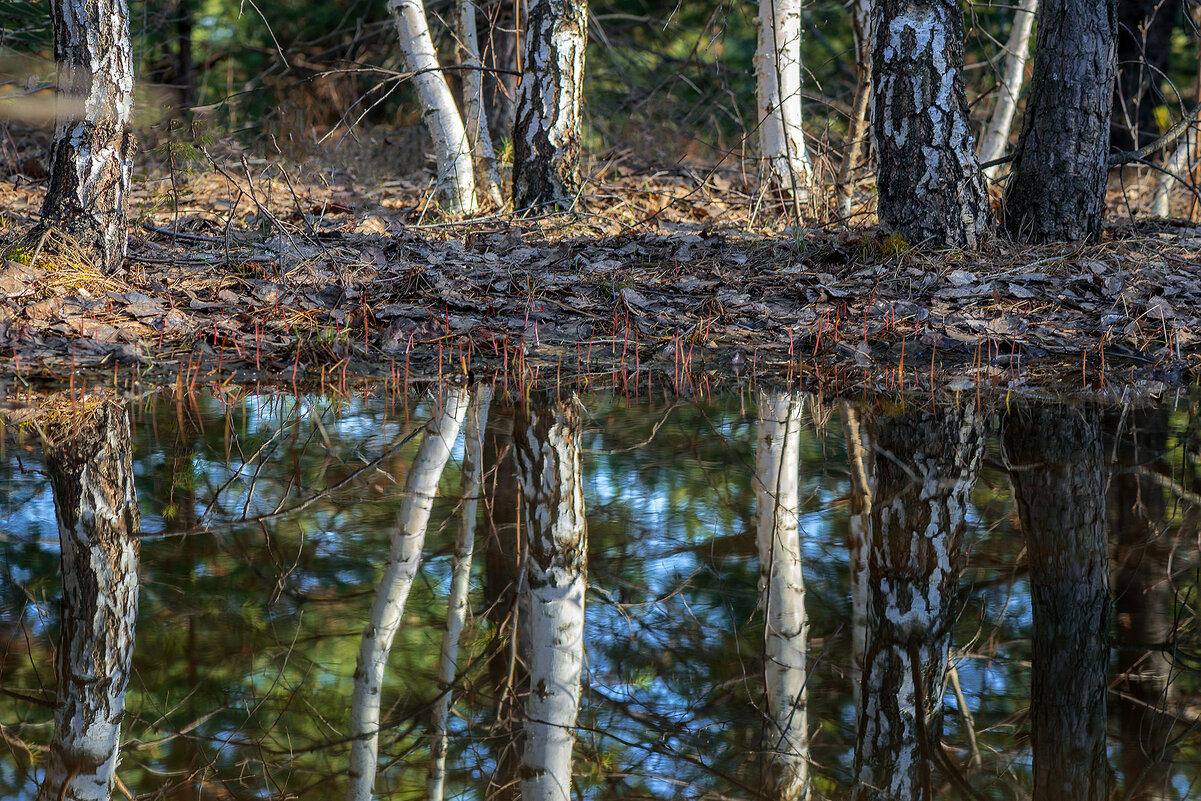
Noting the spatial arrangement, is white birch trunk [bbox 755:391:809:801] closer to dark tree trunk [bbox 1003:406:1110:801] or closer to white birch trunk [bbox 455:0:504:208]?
dark tree trunk [bbox 1003:406:1110:801]

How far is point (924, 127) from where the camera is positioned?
5398 mm

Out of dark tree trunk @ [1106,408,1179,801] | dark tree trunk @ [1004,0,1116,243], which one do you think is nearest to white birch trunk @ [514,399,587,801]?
dark tree trunk @ [1106,408,1179,801]

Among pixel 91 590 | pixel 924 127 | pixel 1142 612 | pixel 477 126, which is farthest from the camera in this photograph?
pixel 477 126

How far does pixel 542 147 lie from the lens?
284 inches

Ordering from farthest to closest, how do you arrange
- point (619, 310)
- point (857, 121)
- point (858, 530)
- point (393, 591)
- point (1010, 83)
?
point (1010, 83) → point (857, 121) → point (619, 310) → point (858, 530) → point (393, 591)

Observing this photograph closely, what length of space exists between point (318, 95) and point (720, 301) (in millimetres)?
8537

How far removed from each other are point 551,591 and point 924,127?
3.77 m

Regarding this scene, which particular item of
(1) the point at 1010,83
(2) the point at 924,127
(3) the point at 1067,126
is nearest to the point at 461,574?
(2) the point at 924,127

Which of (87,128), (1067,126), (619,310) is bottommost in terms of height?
(619,310)

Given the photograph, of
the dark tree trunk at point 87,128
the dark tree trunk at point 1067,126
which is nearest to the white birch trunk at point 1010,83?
the dark tree trunk at point 1067,126

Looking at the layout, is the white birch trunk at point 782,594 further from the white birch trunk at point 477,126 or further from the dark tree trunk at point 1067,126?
the white birch trunk at point 477,126

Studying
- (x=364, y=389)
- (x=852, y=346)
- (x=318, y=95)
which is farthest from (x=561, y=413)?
(x=318, y=95)

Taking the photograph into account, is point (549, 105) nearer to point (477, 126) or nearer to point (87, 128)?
point (477, 126)

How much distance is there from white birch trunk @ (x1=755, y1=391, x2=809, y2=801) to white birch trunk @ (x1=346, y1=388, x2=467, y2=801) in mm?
781
